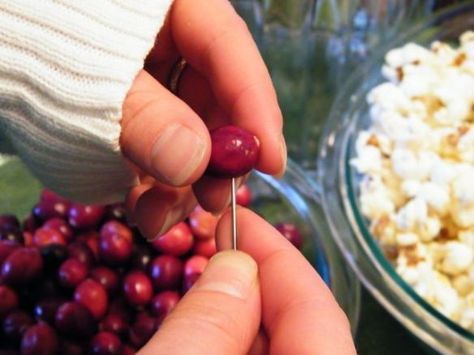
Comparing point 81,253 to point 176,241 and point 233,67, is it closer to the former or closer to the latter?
point 176,241

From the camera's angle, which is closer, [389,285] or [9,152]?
[9,152]

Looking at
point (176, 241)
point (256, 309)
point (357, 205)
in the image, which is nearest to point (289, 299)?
point (256, 309)

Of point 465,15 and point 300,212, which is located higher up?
point 465,15

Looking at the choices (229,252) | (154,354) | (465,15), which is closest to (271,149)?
(229,252)

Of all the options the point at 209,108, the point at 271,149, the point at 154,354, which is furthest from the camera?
the point at 209,108

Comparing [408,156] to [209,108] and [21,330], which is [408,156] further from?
[21,330]

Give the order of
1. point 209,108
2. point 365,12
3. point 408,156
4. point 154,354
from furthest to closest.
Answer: point 365,12
point 408,156
point 209,108
point 154,354

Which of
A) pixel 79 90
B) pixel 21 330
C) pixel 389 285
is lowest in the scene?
pixel 21 330

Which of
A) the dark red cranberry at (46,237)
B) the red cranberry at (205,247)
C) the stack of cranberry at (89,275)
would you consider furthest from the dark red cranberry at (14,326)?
the red cranberry at (205,247)
